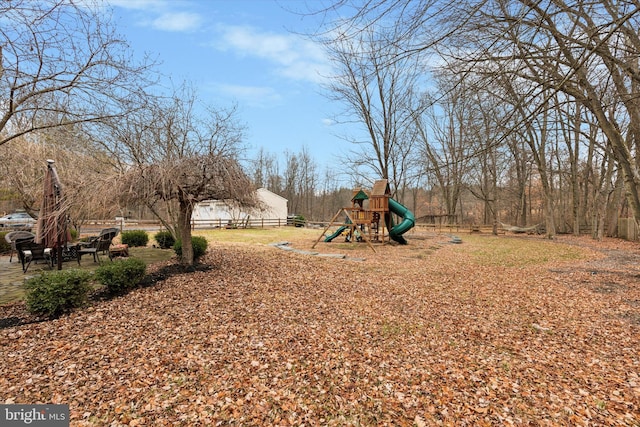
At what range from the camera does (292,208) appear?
43750 mm

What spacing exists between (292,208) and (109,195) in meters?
38.5

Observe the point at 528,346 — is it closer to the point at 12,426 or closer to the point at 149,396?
the point at 149,396

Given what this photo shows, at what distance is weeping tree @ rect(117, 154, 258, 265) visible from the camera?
18.6 feet

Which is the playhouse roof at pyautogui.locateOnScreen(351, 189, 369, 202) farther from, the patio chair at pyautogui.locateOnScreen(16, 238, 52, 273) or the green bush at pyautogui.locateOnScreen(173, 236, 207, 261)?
the patio chair at pyautogui.locateOnScreen(16, 238, 52, 273)

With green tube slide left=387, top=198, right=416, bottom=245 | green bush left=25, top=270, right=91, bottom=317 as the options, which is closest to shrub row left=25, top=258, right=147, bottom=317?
green bush left=25, top=270, right=91, bottom=317

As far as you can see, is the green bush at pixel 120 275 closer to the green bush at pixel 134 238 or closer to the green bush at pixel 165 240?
the green bush at pixel 165 240

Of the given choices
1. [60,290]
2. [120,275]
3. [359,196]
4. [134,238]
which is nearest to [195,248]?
[120,275]

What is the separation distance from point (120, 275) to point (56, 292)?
1.08 m

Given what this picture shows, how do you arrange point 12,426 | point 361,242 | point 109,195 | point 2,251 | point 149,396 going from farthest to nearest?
point 361,242 < point 2,251 < point 109,195 < point 149,396 < point 12,426

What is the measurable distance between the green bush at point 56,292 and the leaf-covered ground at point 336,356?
26 cm

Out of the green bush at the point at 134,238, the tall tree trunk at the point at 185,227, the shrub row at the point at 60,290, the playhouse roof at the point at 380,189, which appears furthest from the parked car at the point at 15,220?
the playhouse roof at the point at 380,189

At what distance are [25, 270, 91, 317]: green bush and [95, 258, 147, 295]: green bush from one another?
50cm

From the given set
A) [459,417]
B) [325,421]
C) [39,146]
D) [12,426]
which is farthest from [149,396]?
[39,146]

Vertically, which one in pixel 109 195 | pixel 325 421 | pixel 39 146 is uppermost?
pixel 39 146
